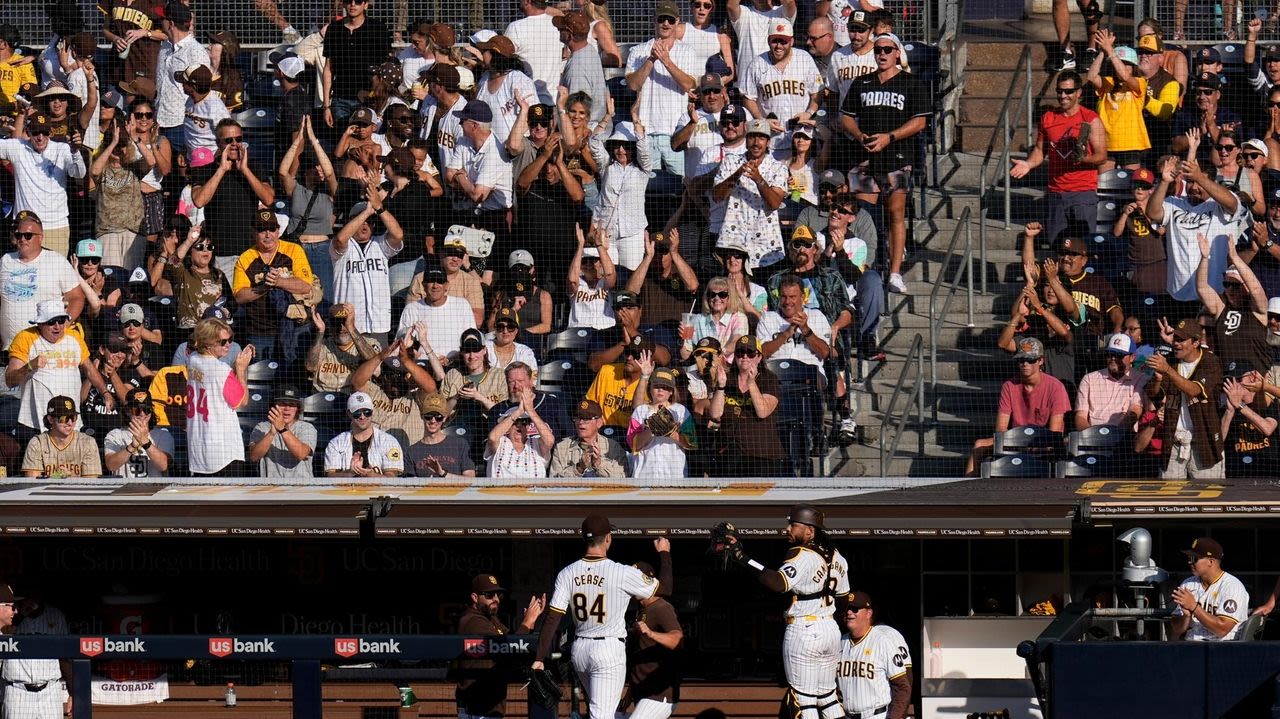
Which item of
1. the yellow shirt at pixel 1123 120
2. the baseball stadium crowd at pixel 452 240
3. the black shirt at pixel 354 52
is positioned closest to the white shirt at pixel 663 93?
the baseball stadium crowd at pixel 452 240

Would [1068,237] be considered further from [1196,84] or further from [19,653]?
[19,653]

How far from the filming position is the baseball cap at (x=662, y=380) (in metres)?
13.4

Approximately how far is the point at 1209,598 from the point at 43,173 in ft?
29.2

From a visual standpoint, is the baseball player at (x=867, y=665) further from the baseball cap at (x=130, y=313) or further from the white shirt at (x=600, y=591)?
the baseball cap at (x=130, y=313)

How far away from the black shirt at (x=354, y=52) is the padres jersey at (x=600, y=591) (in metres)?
6.44

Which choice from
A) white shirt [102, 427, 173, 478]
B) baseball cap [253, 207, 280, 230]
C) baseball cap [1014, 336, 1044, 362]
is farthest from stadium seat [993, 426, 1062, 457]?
white shirt [102, 427, 173, 478]

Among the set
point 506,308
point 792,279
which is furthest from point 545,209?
point 792,279

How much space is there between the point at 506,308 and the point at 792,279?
1.92 meters

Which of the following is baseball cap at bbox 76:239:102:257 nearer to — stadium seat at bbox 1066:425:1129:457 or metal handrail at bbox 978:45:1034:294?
metal handrail at bbox 978:45:1034:294

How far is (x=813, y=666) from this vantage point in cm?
1066

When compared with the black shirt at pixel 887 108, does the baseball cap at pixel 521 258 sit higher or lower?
lower

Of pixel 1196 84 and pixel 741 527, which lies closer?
pixel 741 527

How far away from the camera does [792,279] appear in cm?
1395

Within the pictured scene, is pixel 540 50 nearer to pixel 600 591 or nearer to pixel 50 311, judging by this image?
pixel 50 311
